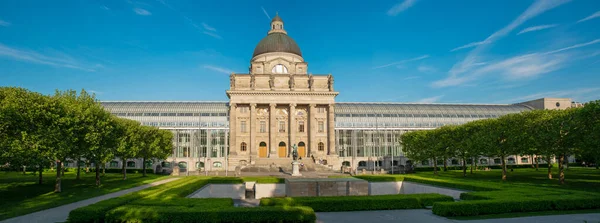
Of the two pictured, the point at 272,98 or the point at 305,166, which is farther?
the point at 272,98

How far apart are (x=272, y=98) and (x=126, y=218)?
6496cm

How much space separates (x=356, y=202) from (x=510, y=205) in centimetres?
971

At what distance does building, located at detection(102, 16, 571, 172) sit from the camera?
84.5m

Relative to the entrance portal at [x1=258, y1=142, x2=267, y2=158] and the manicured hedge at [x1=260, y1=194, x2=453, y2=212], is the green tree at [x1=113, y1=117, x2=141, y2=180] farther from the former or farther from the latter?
the entrance portal at [x1=258, y1=142, x2=267, y2=158]

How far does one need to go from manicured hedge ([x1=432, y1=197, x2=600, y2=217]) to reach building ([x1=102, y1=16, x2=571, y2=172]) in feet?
182

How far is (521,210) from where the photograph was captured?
23.9 m

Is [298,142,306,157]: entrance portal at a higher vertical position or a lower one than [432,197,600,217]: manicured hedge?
higher

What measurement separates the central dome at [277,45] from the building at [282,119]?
0.25 m

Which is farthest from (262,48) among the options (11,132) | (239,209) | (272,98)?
(239,209)

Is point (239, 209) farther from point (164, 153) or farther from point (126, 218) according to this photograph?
point (164, 153)

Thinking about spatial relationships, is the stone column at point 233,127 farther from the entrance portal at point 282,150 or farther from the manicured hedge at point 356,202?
the manicured hedge at point 356,202

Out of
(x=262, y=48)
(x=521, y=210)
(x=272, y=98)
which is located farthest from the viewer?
(x=262, y=48)

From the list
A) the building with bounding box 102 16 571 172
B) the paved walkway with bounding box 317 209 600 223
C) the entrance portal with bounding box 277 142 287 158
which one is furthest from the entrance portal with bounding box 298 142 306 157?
the paved walkway with bounding box 317 209 600 223

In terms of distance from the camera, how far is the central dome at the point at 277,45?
93250 mm
